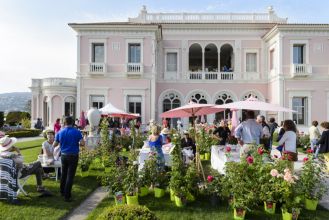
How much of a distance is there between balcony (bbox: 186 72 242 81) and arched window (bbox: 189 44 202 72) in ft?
4.85

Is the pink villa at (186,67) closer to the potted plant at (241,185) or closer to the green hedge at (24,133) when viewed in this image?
the green hedge at (24,133)

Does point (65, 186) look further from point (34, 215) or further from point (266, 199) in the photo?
point (266, 199)

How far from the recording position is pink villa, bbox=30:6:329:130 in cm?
2533

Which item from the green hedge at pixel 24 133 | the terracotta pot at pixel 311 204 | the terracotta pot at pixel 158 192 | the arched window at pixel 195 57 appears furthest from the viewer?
the arched window at pixel 195 57

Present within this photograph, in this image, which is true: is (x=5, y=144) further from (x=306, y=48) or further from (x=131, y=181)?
(x=306, y=48)

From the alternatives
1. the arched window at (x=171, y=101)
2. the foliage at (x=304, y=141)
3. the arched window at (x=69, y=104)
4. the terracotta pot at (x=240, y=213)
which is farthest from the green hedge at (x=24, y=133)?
the terracotta pot at (x=240, y=213)

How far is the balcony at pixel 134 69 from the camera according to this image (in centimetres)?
2532

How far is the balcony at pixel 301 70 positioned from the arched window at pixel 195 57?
7851 mm

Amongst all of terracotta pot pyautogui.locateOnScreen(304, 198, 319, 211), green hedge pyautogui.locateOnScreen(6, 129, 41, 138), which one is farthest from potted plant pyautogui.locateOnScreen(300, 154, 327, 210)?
green hedge pyautogui.locateOnScreen(6, 129, 41, 138)

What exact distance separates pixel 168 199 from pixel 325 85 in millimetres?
21904

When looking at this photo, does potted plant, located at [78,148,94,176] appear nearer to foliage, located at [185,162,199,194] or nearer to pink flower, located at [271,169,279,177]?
foliage, located at [185,162,199,194]

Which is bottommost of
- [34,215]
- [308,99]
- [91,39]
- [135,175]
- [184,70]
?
[34,215]

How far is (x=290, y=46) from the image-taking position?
82.2ft

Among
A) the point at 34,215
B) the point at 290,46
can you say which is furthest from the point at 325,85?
the point at 34,215
